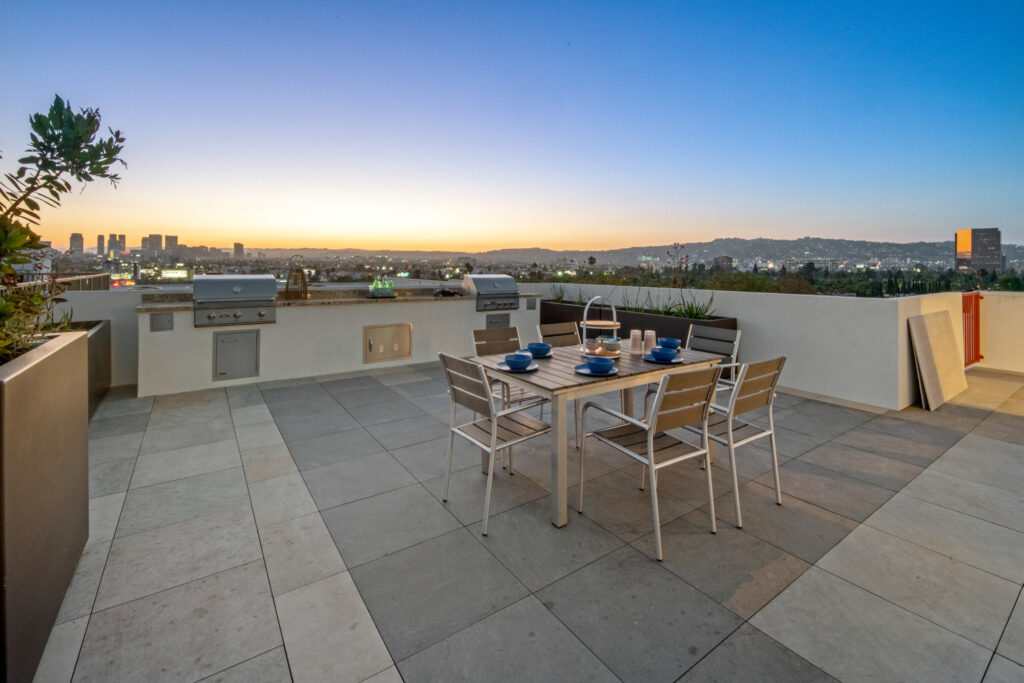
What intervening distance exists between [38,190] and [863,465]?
16.1 ft

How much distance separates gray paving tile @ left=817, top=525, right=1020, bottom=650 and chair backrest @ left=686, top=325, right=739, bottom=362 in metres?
1.41

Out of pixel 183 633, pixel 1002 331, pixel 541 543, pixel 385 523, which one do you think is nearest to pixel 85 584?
pixel 183 633

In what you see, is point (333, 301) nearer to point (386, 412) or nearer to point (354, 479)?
point (386, 412)

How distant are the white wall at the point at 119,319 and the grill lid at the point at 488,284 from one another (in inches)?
144

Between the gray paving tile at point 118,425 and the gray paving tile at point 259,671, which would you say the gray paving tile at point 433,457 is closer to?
the gray paving tile at point 259,671

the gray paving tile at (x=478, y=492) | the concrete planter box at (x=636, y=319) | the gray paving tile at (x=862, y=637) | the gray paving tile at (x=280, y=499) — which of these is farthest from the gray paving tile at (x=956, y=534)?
the gray paving tile at (x=280, y=499)

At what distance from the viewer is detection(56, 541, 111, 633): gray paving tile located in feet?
4.88

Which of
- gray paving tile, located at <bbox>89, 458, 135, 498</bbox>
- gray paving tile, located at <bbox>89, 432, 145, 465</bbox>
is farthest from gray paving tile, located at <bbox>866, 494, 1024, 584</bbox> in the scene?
gray paving tile, located at <bbox>89, 432, 145, 465</bbox>

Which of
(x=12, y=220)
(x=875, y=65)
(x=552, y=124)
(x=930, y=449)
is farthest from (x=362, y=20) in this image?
(x=930, y=449)

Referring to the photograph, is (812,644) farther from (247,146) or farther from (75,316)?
(247,146)

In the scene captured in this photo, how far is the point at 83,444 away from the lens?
6.19 feet

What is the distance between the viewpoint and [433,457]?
2.85 metres

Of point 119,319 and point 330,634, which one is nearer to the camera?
point 330,634

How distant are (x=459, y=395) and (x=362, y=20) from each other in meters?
5.71
